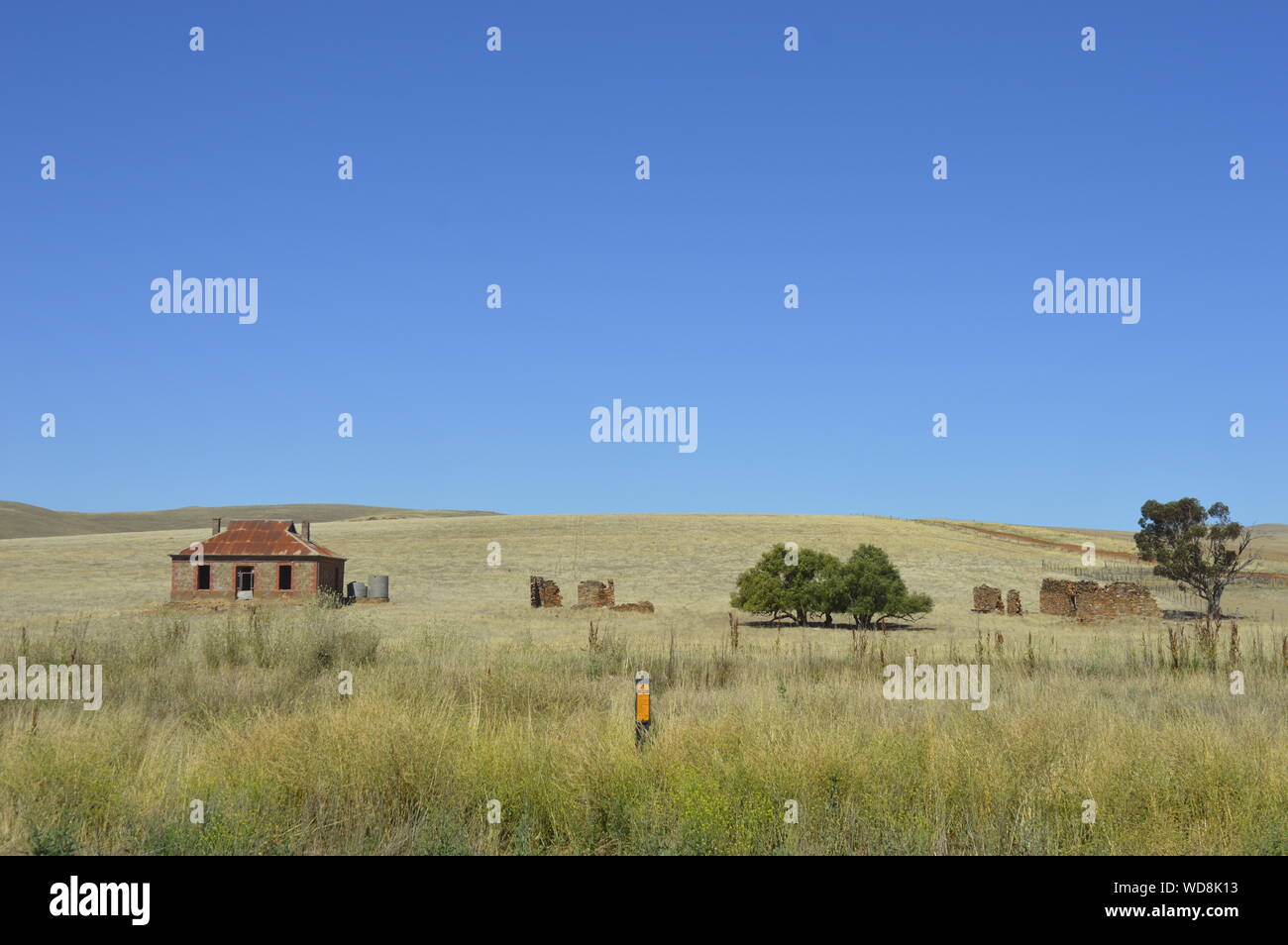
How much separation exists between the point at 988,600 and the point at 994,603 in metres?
0.35

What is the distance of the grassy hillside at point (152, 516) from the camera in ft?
456

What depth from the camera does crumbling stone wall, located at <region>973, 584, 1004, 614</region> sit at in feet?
144

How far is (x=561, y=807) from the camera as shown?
7855 millimetres

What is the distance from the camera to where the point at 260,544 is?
4709 centimetres

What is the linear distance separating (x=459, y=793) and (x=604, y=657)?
871cm

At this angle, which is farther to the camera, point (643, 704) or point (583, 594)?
point (583, 594)

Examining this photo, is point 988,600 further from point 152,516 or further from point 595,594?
point 152,516

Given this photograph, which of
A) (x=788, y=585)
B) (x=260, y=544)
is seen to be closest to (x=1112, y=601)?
(x=788, y=585)

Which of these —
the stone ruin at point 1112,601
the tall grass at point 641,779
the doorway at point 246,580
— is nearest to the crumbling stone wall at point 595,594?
the doorway at point 246,580

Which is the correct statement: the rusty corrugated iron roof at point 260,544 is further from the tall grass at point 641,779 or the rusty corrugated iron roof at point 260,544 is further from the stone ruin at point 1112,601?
the tall grass at point 641,779

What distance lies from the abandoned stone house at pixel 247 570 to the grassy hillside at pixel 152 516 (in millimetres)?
92203

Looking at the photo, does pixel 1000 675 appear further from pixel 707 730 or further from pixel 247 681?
pixel 247 681

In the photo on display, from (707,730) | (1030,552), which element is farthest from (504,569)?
(707,730)
